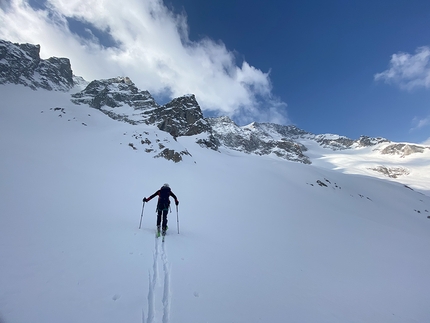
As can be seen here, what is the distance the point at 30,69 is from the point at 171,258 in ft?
424

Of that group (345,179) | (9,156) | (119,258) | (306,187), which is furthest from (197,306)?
(345,179)

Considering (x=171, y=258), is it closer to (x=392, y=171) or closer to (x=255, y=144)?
(x=255, y=144)

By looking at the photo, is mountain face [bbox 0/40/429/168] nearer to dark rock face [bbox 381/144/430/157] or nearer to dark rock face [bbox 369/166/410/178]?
dark rock face [bbox 369/166/410/178]

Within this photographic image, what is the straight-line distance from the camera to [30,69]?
89812 millimetres

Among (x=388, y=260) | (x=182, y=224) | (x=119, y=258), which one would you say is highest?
(x=182, y=224)

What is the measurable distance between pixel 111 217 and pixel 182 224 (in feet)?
13.1

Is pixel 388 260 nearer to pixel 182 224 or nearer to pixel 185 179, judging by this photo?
pixel 182 224

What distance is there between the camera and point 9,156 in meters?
15.8

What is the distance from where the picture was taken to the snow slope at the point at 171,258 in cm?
402

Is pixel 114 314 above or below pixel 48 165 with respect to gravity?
below

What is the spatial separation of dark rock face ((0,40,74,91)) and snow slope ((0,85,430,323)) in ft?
281

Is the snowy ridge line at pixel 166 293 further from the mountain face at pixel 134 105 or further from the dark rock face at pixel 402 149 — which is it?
the dark rock face at pixel 402 149

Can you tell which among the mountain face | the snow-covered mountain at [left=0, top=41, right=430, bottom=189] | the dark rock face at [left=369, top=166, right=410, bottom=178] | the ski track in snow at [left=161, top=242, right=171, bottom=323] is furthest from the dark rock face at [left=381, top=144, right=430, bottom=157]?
the ski track in snow at [left=161, top=242, right=171, bottom=323]

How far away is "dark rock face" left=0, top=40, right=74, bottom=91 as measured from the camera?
7644 cm
